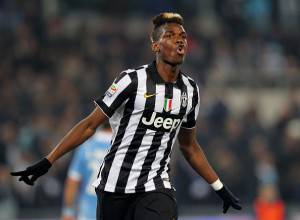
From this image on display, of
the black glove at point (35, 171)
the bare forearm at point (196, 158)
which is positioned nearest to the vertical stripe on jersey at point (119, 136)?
the black glove at point (35, 171)

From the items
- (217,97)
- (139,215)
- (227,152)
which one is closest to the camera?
(139,215)

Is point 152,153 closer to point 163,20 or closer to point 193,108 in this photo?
point 193,108

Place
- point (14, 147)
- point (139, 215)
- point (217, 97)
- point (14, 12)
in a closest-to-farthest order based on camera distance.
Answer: point (139, 215), point (14, 147), point (217, 97), point (14, 12)

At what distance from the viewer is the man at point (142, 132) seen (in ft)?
18.7

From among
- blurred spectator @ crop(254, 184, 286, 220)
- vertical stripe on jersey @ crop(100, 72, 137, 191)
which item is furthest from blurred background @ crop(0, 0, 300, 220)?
vertical stripe on jersey @ crop(100, 72, 137, 191)

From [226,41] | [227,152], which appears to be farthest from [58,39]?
[227,152]

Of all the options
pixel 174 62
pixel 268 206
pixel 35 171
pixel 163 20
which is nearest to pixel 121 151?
pixel 35 171

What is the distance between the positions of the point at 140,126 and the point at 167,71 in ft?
1.32

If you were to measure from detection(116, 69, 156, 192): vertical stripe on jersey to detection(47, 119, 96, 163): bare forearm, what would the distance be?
28 cm

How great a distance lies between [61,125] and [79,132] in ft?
23.7

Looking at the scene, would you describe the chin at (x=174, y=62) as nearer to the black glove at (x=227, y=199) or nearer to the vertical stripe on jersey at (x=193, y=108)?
the vertical stripe on jersey at (x=193, y=108)

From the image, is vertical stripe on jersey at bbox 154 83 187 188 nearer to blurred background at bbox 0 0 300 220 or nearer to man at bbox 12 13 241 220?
man at bbox 12 13 241 220

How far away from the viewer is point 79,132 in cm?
571

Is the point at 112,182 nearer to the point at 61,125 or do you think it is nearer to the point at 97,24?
the point at 61,125
